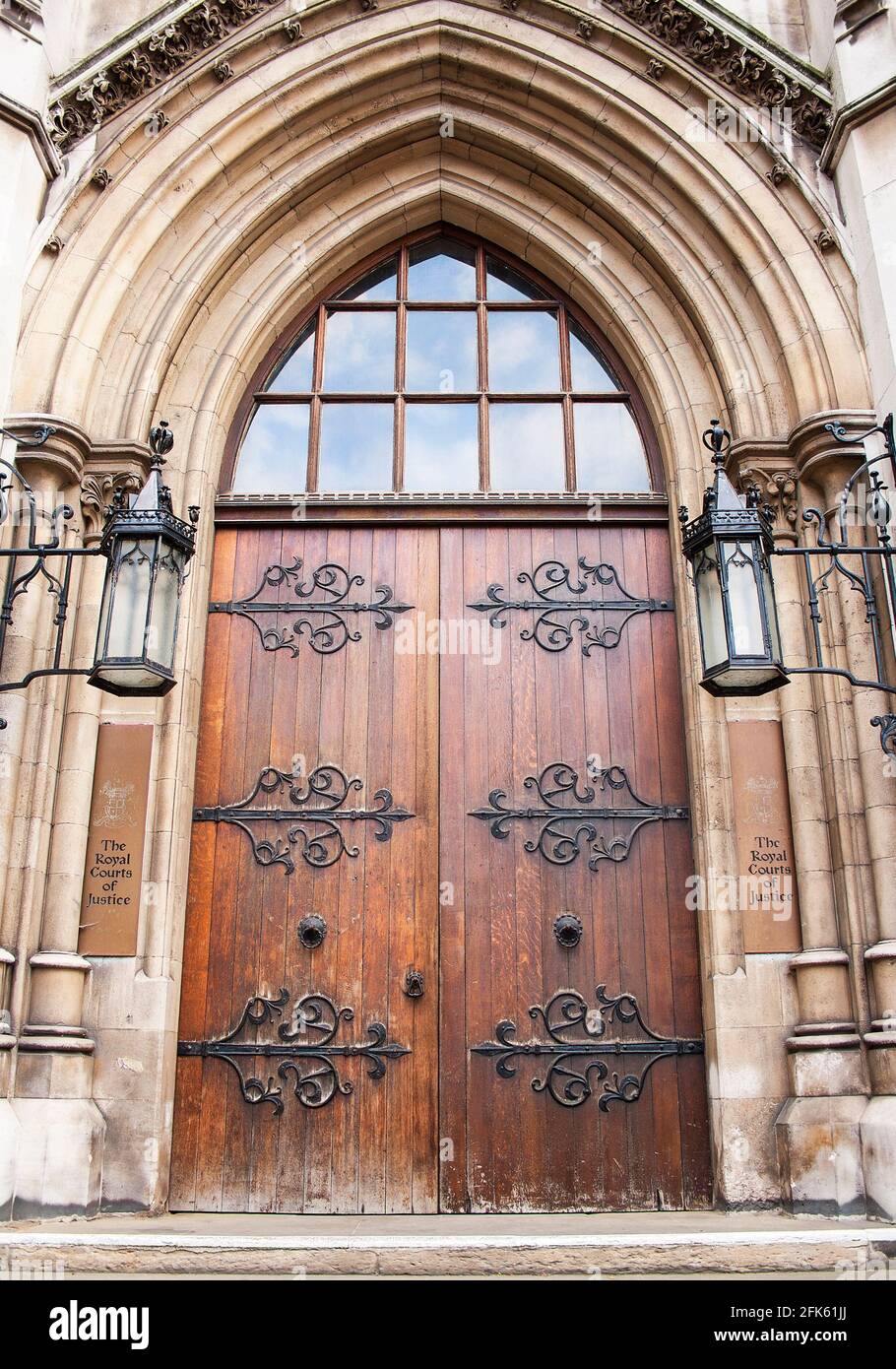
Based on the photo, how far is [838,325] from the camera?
546 cm

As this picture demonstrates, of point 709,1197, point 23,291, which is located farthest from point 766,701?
point 23,291

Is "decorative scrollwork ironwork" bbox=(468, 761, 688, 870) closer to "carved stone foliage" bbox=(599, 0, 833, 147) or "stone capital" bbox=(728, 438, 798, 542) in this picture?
"stone capital" bbox=(728, 438, 798, 542)

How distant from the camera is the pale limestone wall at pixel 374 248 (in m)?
4.76

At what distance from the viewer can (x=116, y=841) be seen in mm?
5105

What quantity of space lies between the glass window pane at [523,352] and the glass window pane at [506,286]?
0.10 metres

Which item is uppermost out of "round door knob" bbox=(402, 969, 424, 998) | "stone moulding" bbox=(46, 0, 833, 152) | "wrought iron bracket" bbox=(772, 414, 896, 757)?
"stone moulding" bbox=(46, 0, 833, 152)

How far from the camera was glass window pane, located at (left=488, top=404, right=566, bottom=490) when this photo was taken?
610cm

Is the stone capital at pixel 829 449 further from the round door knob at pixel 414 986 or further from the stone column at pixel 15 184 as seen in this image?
the stone column at pixel 15 184

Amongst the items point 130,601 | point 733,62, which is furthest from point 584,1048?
point 733,62

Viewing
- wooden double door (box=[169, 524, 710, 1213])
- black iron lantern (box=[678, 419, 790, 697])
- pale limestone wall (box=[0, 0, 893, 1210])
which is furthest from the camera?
wooden double door (box=[169, 524, 710, 1213])

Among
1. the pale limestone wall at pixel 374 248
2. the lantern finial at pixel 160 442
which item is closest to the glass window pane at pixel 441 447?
the pale limestone wall at pixel 374 248

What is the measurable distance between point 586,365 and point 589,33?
1.74 metres

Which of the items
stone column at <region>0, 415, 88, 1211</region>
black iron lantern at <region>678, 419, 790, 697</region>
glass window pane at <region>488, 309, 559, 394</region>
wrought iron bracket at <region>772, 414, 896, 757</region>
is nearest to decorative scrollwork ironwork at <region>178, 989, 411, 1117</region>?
stone column at <region>0, 415, 88, 1211</region>

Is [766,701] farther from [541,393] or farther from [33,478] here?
[33,478]
